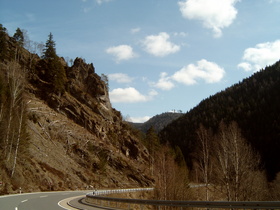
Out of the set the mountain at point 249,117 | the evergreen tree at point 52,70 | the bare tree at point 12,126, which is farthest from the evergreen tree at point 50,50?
the mountain at point 249,117

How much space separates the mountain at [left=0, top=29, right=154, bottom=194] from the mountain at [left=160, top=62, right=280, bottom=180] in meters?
53.3

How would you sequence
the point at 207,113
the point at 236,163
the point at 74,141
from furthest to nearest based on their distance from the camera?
the point at 207,113 → the point at 74,141 → the point at 236,163

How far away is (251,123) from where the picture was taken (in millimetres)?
144375

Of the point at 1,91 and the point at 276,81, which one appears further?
the point at 276,81

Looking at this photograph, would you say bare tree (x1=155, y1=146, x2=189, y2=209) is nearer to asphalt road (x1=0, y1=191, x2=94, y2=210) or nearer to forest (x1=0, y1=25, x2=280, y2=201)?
forest (x1=0, y1=25, x2=280, y2=201)

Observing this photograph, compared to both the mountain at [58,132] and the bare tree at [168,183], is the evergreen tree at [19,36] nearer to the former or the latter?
the mountain at [58,132]

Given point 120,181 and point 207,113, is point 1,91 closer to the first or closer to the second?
point 120,181

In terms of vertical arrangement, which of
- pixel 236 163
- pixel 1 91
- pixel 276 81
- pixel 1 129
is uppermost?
pixel 276 81

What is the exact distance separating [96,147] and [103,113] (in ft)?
59.4

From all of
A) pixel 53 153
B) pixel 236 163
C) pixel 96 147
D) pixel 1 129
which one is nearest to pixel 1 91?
pixel 1 129

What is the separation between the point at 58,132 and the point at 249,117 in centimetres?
11800

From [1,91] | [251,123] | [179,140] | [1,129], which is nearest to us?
[1,129]

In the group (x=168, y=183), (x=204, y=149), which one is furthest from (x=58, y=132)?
(x=204, y=149)

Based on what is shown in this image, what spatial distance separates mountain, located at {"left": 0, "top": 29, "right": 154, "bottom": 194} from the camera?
3634cm
